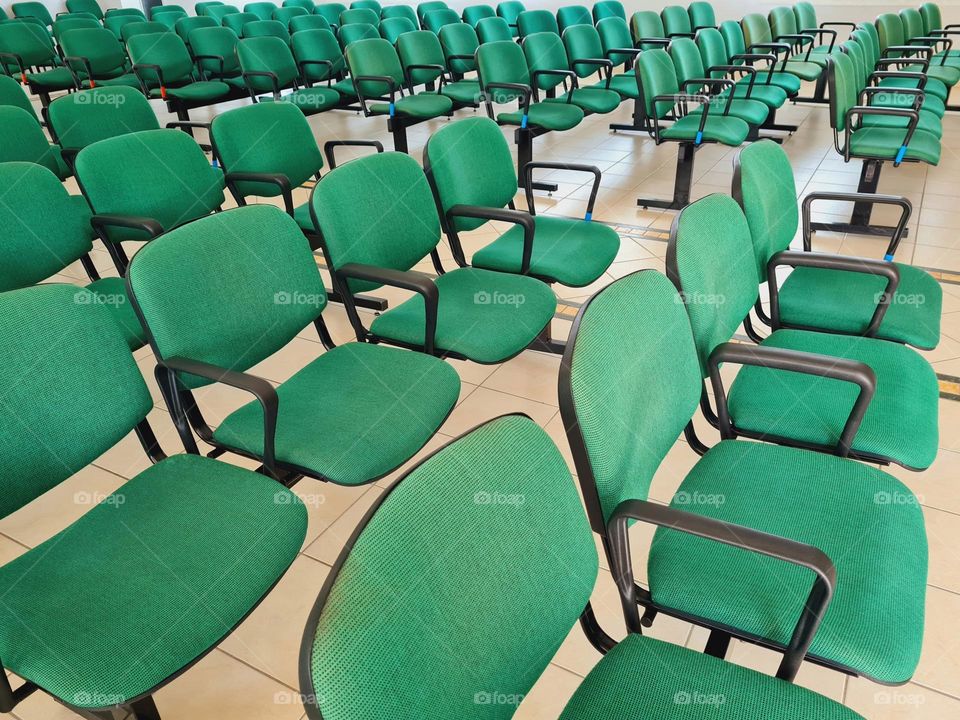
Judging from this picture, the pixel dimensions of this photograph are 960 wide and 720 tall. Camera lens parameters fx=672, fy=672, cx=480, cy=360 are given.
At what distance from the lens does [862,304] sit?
2.10 meters

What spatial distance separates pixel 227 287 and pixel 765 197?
1644 millimetres

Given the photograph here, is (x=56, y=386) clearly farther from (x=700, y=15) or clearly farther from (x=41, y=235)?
(x=700, y=15)

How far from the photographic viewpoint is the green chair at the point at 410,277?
6.45 ft

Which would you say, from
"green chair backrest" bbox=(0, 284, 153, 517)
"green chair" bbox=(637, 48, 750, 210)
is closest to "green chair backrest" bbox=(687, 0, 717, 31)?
"green chair" bbox=(637, 48, 750, 210)

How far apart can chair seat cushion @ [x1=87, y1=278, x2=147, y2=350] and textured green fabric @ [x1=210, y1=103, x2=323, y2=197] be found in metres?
0.91

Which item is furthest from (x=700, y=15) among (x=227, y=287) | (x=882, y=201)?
(x=227, y=287)

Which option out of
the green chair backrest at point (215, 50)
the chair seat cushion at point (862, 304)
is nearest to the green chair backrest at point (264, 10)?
the green chair backrest at point (215, 50)

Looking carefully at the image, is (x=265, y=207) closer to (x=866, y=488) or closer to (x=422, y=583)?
(x=422, y=583)

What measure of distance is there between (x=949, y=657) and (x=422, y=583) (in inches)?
58.2

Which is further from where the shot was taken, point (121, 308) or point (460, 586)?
point (121, 308)

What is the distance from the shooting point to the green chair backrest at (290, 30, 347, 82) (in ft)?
18.2

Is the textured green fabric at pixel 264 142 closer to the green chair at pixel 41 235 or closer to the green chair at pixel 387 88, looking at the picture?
the green chair at pixel 41 235

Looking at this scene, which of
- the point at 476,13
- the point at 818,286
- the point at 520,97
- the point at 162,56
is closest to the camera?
the point at 818,286

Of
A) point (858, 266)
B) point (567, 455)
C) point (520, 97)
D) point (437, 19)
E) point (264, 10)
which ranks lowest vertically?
point (567, 455)
